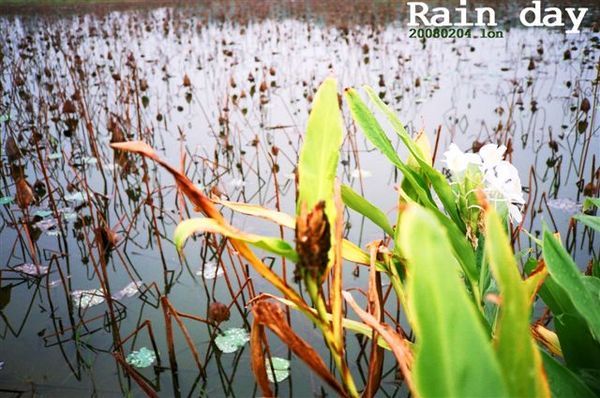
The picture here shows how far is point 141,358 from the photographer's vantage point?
4.49 ft

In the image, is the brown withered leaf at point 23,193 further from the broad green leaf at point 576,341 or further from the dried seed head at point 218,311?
the broad green leaf at point 576,341

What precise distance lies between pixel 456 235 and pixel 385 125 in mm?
2260

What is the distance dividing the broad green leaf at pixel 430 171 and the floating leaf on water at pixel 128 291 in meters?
1.10

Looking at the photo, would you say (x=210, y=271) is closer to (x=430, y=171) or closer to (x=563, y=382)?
(x=430, y=171)

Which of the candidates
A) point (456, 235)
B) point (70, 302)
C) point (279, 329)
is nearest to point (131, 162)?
point (70, 302)

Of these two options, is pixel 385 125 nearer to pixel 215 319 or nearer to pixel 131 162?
pixel 131 162

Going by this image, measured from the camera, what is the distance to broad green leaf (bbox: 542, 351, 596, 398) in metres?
0.60

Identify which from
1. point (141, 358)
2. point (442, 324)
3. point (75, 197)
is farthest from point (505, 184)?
point (75, 197)

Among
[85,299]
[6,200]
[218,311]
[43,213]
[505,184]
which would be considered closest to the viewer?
[505,184]

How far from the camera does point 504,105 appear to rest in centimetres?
356

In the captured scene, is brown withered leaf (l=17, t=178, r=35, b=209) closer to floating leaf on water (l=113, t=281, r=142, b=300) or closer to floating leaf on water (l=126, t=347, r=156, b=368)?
floating leaf on water (l=113, t=281, r=142, b=300)

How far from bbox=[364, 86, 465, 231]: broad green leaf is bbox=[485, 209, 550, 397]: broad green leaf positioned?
1.55ft

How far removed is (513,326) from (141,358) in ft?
4.00

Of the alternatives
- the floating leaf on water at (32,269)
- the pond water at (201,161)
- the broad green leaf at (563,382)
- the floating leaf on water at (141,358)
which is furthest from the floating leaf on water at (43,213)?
the broad green leaf at (563,382)
